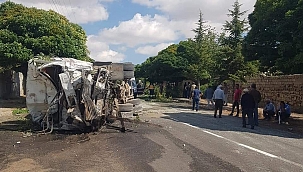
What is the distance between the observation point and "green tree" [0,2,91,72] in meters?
22.3

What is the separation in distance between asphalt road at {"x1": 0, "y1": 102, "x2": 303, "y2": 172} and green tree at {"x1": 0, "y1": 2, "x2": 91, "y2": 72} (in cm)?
1022

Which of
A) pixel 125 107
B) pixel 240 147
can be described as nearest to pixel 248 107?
pixel 125 107

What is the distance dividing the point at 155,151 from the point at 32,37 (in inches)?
643

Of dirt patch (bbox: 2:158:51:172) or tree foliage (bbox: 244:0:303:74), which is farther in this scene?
tree foliage (bbox: 244:0:303:74)

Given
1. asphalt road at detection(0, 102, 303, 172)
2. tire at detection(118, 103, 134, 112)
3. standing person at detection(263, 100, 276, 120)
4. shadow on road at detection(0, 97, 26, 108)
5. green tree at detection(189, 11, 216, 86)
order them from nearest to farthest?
asphalt road at detection(0, 102, 303, 172)
tire at detection(118, 103, 134, 112)
standing person at detection(263, 100, 276, 120)
shadow on road at detection(0, 97, 26, 108)
green tree at detection(189, 11, 216, 86)

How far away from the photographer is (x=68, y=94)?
41.5ft

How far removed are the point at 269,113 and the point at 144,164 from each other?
12622mm

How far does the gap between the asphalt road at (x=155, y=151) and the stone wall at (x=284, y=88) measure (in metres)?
10.6

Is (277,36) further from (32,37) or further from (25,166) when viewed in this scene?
(32,37)

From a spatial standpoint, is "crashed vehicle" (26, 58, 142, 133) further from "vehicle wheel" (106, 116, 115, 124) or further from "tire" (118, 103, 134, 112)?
"tire" (118, 103, 134, 112)

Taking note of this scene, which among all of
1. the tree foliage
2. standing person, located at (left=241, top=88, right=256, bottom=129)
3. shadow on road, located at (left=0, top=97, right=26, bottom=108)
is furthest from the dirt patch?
shadow on road, located at (left=0, top=97, right=26, bottom=108)

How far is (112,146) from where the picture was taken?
34.6 feet

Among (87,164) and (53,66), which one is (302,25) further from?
(87,164)

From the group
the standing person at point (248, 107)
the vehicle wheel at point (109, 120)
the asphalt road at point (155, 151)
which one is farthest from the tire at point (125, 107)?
the standing person at point (248, 107)
